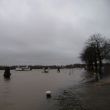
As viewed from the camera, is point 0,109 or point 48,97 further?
point 48,97

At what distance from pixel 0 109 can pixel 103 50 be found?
58.8 metres

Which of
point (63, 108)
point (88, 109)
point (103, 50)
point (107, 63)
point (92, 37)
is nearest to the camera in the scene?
point (88, 109)

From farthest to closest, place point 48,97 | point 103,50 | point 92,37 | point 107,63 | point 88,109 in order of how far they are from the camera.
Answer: point 107,63
point 92,37
point 103,50
point 48,97
point 88,109

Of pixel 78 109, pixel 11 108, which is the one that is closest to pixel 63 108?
pixel 78 109

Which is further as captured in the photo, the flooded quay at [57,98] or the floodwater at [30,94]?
the floodwater at [30,94]

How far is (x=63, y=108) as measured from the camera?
70.3ft

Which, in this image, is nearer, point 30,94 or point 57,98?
point 57,98

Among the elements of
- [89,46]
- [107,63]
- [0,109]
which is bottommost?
[0,109]

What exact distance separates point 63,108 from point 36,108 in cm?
346

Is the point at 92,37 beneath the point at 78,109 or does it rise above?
above

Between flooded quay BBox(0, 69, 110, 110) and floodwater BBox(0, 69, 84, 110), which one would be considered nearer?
flooded quay BBox(0, 69, 110, 110)

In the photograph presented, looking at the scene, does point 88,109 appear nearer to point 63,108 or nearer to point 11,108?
point 63,108

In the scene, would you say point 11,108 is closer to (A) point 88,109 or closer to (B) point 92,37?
(A) point 88,109

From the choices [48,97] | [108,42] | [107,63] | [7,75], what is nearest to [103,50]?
[108,42]
